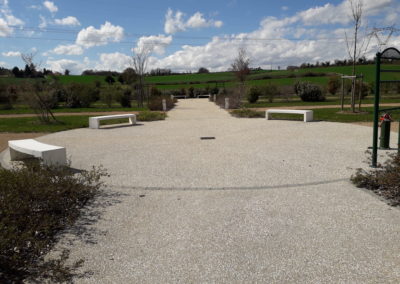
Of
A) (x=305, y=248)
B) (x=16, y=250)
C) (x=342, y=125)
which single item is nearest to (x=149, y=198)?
(x=16, y=250)

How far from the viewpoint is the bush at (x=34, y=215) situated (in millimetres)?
2816

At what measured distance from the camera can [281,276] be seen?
9.04ft

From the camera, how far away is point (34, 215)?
362cm

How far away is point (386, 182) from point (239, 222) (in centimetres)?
227

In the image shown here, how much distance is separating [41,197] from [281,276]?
282 centimetres

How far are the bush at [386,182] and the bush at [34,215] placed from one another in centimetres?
401

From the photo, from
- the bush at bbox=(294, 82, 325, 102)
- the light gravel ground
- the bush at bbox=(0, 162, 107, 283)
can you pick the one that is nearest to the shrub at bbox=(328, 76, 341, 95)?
the bush at bbox=(294, 82, 325, 102)

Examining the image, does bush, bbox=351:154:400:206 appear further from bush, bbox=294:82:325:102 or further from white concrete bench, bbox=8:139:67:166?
bush, bbox=294:82:325:102

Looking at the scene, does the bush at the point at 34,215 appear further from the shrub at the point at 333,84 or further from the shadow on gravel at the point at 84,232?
the shrub at the point at 333,84

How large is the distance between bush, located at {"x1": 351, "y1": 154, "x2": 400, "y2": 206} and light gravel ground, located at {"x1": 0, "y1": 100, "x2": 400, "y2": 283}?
0.67ft

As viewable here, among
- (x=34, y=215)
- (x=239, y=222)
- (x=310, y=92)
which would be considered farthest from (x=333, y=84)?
(x=34, y=215)

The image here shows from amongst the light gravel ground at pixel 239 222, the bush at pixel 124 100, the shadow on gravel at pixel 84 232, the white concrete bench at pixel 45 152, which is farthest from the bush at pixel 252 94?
the shadow on gravel at pixel 84 232

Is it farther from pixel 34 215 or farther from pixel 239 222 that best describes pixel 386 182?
pixel 34 215

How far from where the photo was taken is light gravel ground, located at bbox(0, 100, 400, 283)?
2.86 meters
